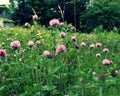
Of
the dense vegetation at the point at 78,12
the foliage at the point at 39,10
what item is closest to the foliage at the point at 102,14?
the dense vegetation at the point at 78,12

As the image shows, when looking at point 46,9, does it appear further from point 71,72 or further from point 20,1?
point 71,72

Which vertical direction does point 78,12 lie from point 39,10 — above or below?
below

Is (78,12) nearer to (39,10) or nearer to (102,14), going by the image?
(102,14)

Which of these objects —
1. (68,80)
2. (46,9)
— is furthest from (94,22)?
(68,80)

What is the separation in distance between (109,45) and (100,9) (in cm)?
3790

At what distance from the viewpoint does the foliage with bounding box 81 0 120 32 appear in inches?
1662

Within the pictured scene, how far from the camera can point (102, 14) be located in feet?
144

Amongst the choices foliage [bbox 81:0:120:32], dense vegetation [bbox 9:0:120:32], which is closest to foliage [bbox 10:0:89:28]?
dense vegetation [bbox 9:0:120:32]

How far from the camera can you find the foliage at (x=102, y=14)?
42.2 m

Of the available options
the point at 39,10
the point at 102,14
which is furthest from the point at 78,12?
the point at 39,10

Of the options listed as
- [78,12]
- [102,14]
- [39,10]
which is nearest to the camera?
[39,10]

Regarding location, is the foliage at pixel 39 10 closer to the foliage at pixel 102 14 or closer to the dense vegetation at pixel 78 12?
the dense vegetation at pixel 78 12

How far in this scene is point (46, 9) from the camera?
141ft

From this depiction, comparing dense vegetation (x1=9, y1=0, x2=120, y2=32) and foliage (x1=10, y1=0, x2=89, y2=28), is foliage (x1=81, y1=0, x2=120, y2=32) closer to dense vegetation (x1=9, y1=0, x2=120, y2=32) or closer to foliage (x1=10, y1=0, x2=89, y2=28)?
dense vegetation (x1=9, y1=0, x2=120, y2=32)
